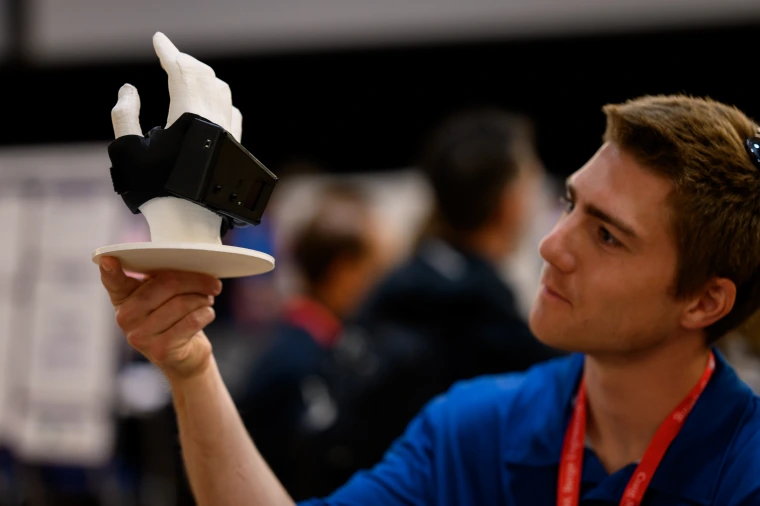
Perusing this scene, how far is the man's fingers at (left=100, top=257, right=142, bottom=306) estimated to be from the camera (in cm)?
118

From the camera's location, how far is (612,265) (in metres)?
1.42

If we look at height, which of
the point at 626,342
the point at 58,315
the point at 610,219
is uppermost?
the point at 610,219

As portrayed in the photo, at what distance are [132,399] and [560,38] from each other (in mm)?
2462

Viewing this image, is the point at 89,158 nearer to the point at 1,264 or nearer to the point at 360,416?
the point at 1,264

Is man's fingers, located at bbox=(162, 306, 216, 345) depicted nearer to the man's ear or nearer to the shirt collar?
the shirt collar

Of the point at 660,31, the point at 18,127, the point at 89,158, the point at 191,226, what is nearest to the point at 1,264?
the point at 89,158

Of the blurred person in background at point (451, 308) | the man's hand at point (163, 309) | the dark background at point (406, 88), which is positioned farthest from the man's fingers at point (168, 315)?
the dark background at point (406, 88)

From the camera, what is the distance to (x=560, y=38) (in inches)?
150

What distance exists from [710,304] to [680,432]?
227mm

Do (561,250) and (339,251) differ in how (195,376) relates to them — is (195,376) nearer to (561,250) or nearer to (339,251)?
(561,250)

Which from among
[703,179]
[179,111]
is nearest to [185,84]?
[179,111]

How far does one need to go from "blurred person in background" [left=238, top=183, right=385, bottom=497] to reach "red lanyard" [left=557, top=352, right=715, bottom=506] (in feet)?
3.54

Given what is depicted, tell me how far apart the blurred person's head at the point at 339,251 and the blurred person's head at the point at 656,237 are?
1.59m

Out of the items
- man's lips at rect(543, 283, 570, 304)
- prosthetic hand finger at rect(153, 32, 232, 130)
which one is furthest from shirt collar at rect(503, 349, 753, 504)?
prosthetic hand finger at rect(153, 32, 232, 130)
